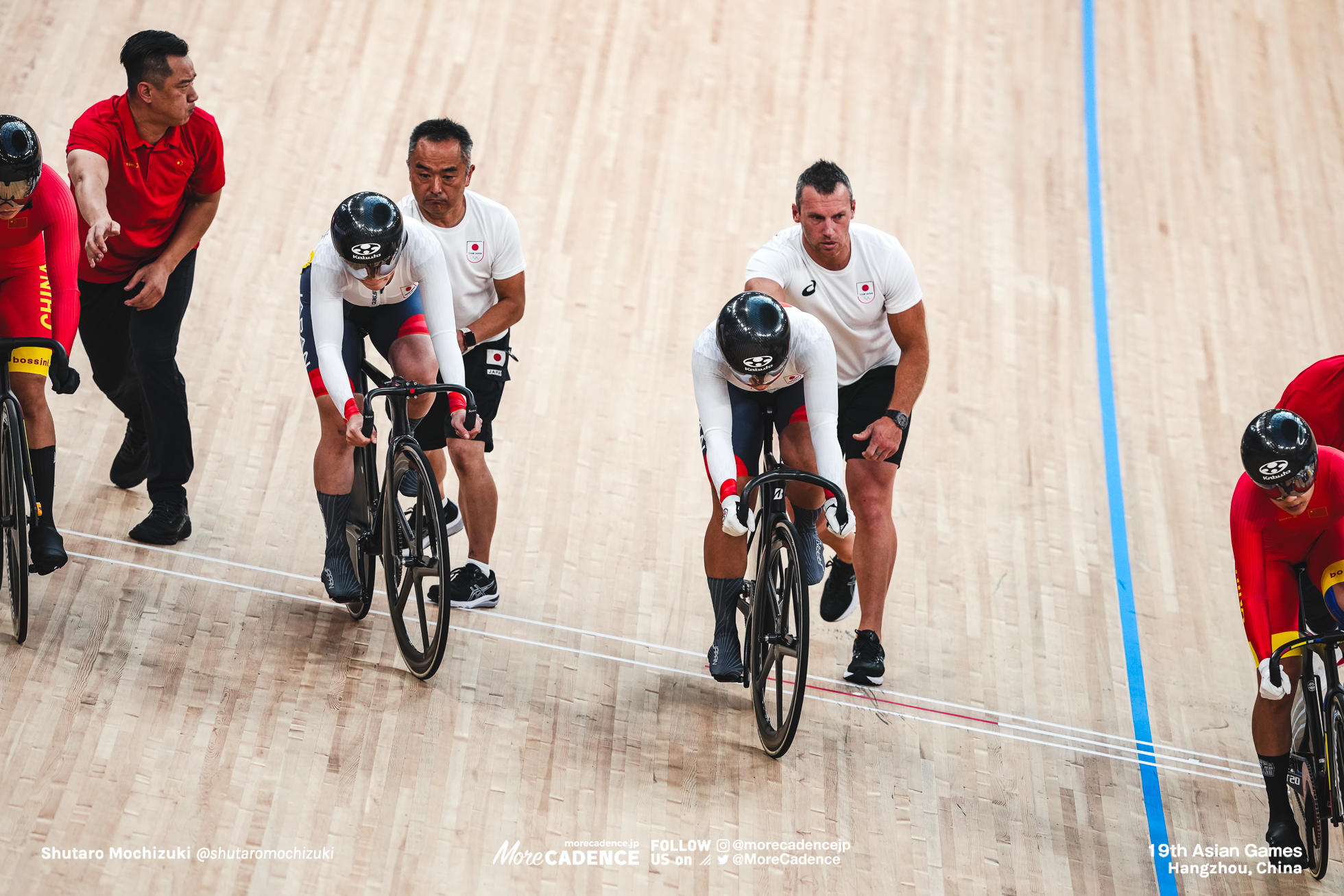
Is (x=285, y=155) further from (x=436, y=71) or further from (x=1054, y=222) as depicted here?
(x=1054, y=222)

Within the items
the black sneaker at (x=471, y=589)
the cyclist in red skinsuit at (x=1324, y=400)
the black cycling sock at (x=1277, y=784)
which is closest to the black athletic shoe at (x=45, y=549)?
the black sneaker at (x=471, y=589)

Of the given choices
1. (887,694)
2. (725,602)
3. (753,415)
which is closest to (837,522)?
(753,415)

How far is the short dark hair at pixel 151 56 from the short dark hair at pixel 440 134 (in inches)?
26.7

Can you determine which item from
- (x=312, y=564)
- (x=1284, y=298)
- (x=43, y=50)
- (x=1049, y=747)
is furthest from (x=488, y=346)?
(x=1284, y=298)

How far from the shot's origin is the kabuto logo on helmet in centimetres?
306

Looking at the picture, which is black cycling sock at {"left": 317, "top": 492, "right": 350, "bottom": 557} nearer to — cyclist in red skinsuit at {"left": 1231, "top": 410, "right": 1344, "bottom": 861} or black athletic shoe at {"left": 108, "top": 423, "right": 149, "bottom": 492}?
black athletic shoe at {"left": 108, "top": 423, "right": 149, "bottom": 492}

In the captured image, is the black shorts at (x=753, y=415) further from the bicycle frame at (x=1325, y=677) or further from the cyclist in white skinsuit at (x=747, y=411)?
the bicycle frame at (x=1325, y=677)

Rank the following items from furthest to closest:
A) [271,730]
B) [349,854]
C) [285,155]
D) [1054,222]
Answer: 1. [1054,222]
2. [285,155]
3. [271,730]
4. [349,854]

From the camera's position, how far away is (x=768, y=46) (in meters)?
6.38

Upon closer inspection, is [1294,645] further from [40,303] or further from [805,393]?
[40,303]

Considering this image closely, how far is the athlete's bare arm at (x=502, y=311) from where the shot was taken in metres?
3.78

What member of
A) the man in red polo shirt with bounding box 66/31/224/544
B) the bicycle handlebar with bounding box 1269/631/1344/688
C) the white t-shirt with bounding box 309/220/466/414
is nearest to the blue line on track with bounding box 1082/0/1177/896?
the bicycle handlebar with bounding box 1269/631/1344/688

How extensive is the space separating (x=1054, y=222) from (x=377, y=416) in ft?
11.0

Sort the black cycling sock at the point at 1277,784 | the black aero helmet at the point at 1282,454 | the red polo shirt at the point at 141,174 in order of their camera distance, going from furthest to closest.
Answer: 1. the red polo shirt at the point at 141,174
2. the black cycling sock at the point at 1277,784
3. the black aero helmet at the point at 1282,454
